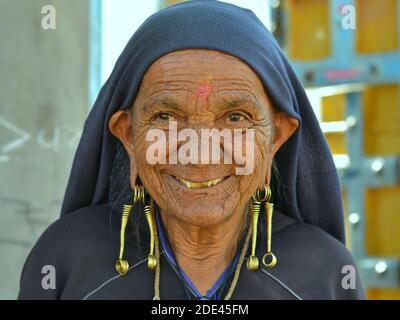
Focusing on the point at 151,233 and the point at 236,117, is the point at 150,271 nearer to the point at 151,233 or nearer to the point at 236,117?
the point at 151,233

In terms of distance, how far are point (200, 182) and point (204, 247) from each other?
246 millimetres

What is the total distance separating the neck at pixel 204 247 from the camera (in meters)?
2.54

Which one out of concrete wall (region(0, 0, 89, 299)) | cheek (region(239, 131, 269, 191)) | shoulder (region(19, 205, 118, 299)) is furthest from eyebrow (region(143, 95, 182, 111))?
concrete wall (region(0, 0, 89, 299))

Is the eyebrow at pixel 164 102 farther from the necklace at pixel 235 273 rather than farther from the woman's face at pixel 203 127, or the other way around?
the necklace at pixel 235 273

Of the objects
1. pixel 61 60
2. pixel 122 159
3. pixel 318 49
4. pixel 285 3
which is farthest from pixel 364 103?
pixel 122 159

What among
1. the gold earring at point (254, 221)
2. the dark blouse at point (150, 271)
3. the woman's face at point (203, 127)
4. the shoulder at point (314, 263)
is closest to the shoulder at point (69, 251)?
the dark blouse at point (150, 271)

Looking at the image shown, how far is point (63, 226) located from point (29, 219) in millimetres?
1166

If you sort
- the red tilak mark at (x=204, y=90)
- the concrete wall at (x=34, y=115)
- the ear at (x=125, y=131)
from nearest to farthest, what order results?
the red tilak mark at (x=204, y=90), the ear at (x=125, y=131), the concrete wall at (x=34, y=115)

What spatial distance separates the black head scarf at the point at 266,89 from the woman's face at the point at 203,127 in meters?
0.04

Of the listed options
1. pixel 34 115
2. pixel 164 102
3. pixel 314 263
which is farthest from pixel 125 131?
pixel 34 115

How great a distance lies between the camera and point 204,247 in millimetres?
2559

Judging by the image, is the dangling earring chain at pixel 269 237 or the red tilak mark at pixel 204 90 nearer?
the red tilak mark at pixel 204 90

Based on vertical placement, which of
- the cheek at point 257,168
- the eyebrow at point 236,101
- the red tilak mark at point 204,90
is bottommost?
the cheek at point 257,168

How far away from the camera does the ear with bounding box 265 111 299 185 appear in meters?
2.58
